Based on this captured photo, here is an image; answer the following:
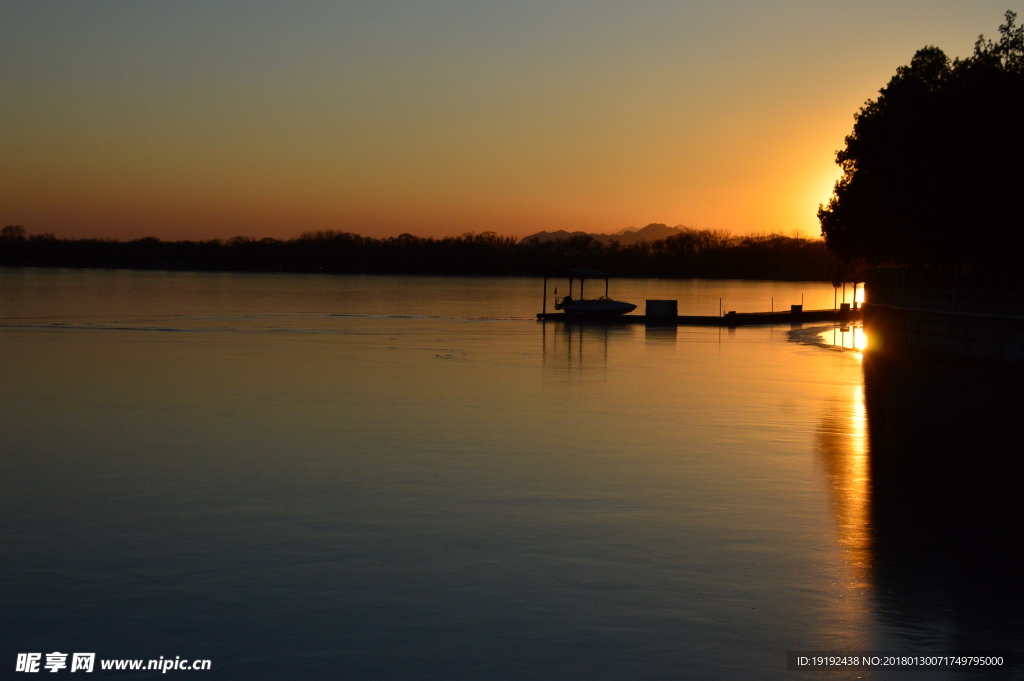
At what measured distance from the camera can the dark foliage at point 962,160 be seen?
102 ft

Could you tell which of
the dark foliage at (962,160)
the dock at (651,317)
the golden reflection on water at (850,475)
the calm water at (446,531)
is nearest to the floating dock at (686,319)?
the dock at (651,317)

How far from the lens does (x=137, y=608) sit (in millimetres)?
8133

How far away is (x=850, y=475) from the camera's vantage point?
47.6 feet

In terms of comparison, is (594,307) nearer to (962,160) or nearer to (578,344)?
(578,344)

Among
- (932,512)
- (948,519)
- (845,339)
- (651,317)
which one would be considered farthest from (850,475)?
(651,317)

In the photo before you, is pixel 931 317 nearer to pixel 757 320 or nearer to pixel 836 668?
pixel 757 320

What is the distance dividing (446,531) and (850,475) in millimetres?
6797

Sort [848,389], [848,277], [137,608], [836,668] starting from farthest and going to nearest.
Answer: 1. [848,277]
2. [848,389]
3. [137,608]
4. [836,668]

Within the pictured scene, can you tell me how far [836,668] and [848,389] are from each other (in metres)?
21.4

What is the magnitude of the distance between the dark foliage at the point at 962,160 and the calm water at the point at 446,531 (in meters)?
10.7

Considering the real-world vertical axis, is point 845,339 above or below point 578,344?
below

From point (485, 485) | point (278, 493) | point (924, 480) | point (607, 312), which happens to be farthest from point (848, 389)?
point (607, 312)

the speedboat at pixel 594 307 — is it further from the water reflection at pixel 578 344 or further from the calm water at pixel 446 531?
the calm water at pixel 446 531

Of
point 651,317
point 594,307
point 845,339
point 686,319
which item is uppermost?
point 594,307
